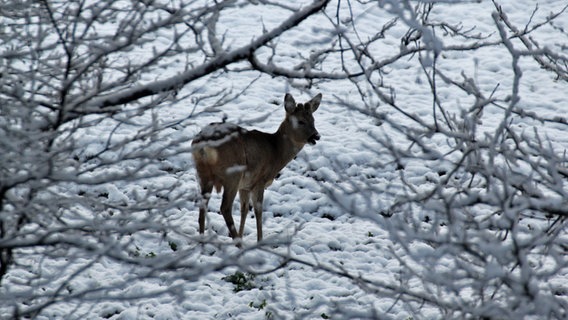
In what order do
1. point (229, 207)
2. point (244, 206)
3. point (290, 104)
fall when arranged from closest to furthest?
point (229, 207), point (244, 206), point (290, 104)

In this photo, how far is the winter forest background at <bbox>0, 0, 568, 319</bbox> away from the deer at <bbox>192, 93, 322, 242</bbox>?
303mm

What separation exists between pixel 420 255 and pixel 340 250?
5.38 m

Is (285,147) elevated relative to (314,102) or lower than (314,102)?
lower

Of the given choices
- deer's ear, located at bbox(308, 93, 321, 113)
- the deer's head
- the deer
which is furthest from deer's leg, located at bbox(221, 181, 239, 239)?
deer's ear, located at bbox(308, 93, 321, 113)

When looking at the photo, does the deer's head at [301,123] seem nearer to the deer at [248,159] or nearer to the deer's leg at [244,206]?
the deer at [248,159]

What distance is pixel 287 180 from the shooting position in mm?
10617

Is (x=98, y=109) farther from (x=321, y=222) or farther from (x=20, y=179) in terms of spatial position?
(x=321, y=222)

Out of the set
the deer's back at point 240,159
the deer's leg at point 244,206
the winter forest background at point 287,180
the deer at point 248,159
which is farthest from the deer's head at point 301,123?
the deer's leg at point 244,206

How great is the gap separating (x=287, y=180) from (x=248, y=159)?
171cm

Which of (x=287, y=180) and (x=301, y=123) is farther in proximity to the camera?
(x=287, y=180)

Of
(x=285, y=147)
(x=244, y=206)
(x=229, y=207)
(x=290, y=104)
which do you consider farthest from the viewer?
(x=285, y=147)

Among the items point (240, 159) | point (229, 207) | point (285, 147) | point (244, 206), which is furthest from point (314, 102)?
point (229, 207)

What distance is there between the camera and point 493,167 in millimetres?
3619

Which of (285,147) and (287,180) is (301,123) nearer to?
(285,147)
